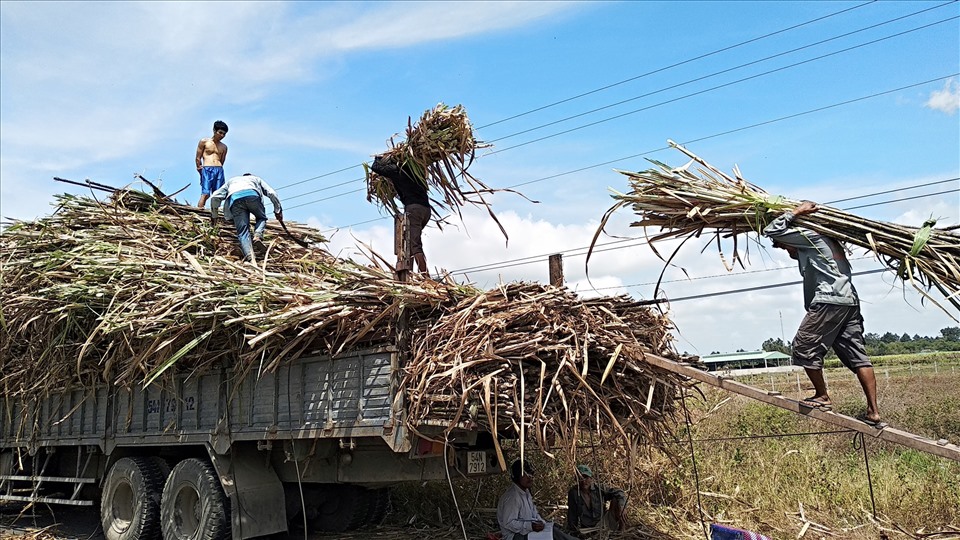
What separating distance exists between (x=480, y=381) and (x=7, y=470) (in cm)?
683

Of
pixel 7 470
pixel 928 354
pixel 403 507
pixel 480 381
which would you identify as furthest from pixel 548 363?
pixel 928 354

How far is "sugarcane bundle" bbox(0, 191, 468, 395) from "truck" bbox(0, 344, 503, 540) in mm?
242

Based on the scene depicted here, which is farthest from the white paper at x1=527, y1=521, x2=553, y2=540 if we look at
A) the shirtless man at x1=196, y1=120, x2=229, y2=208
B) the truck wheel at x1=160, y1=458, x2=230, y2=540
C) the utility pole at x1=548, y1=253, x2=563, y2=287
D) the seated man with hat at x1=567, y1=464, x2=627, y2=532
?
the shirtless man at x1=196, y1=120, x2=229, y2=208

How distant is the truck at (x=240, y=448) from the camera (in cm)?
547

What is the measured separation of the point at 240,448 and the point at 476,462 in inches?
81.9

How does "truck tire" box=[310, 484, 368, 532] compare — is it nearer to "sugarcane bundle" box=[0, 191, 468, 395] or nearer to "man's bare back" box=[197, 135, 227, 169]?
"sugarcane bundle" box=[0, 191, 468, 395]

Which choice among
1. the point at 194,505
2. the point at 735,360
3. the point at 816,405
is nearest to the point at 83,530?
the point at 194,505

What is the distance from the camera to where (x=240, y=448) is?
6.45 m

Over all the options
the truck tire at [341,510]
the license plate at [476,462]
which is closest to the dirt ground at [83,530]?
the truck tire at [341,510]

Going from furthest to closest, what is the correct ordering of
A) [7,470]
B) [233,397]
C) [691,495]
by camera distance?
[7,470] → [691,495] → [233,397]

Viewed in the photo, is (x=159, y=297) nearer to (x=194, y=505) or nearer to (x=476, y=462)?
(x=194, y=505)

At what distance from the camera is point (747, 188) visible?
15.9 feet

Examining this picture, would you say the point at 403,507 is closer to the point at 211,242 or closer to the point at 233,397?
the point at 233,397

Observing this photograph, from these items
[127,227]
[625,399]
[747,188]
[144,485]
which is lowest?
[144,485]
